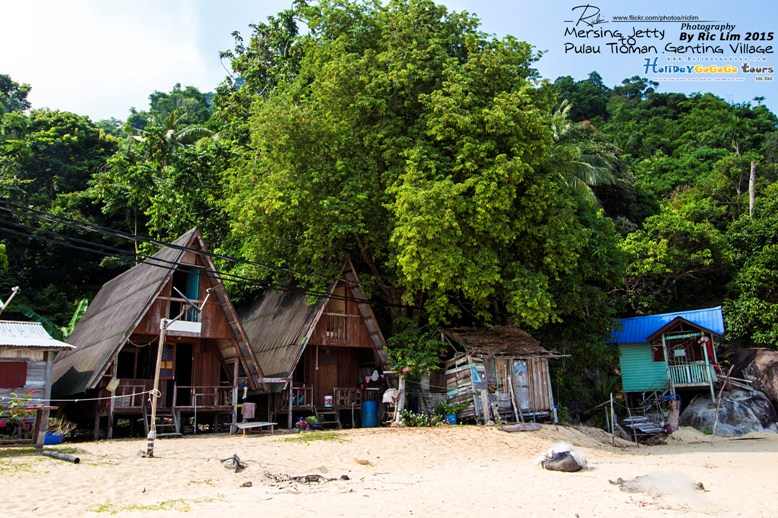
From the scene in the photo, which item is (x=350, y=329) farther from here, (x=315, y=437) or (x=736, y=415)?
(x=736, y=415)

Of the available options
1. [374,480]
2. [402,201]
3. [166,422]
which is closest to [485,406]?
[402,201]


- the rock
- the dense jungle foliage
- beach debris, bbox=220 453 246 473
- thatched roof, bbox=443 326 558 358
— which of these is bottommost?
the rock

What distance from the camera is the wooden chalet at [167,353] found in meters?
18.8

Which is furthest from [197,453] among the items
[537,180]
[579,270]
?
[579,270]

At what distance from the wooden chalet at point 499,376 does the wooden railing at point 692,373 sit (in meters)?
7.57

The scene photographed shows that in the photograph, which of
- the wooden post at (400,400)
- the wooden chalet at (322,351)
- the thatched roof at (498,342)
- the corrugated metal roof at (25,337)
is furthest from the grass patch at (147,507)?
the thatched roof at (498,342)

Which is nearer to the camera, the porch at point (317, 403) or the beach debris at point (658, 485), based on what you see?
the beach debris at point (658, 485)

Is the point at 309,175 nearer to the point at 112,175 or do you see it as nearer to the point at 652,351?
the point at 112,175

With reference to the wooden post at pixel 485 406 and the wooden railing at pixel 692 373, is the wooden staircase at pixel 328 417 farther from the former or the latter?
the wooden railing at pixel 692 373

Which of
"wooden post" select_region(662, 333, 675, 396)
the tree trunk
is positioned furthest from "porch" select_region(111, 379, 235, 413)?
the tree trunk

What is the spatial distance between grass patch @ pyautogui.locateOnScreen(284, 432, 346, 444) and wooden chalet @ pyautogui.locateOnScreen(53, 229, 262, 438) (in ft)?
10.0

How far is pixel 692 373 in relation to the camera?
88.4 ft

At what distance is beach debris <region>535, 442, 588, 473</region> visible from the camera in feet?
47.9

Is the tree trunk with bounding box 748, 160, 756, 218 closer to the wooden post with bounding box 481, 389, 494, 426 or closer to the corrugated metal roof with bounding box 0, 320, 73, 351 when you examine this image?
the wooden post with bounding box 481, 389, 494, 426
